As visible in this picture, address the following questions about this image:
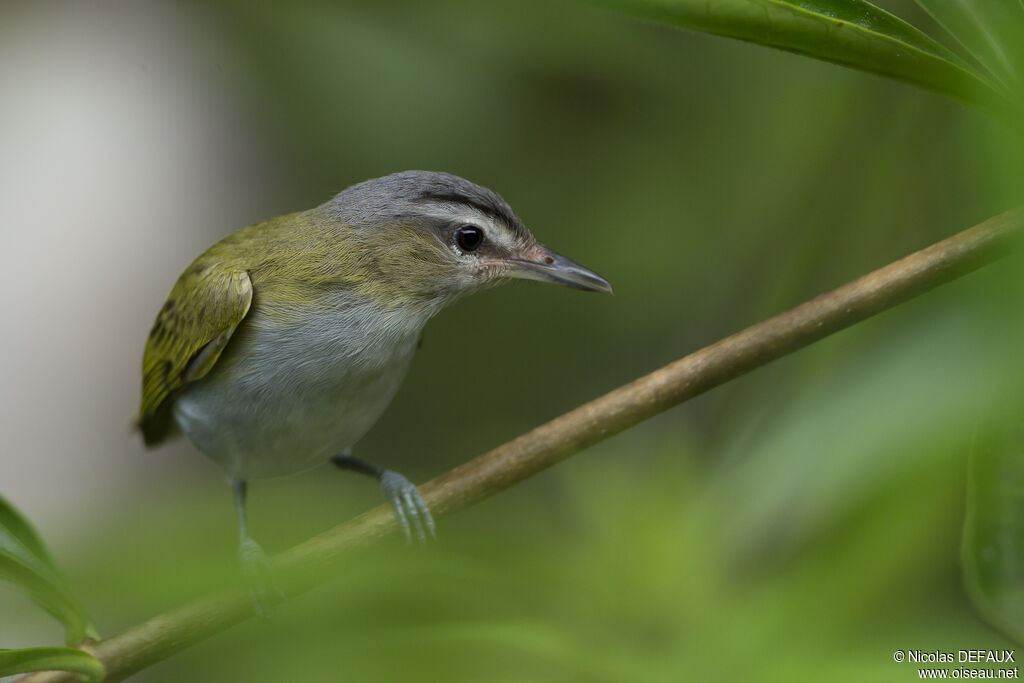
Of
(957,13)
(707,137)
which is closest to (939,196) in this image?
(707,137)

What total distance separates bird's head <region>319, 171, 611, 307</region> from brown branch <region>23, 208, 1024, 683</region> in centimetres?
41

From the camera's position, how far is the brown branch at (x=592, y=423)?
1031 millimetres

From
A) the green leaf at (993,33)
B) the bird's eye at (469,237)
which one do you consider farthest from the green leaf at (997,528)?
the bird's eye at (469,237)

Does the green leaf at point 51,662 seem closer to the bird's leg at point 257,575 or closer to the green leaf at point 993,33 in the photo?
the bird's leg at point 257,575

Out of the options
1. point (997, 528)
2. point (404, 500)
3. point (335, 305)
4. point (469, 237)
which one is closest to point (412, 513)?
point (404, 500)

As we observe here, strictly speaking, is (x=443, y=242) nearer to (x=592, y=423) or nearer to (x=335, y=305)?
(x=335, y=305)

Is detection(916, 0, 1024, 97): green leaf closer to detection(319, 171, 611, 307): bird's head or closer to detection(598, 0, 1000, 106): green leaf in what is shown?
detection(598, 0, 1000, 106): green leaf

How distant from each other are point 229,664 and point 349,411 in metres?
0.47

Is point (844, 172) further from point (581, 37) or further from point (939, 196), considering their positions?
point (581, 37)

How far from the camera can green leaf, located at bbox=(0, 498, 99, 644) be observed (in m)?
1.09

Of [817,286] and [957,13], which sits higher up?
[957,13]

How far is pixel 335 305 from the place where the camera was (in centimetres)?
151

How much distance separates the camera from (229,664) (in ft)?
Result: 3.83

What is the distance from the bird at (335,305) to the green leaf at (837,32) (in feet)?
2.00
